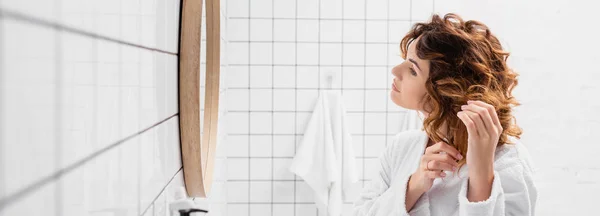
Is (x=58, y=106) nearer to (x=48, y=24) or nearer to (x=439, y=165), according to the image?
(x=48, y=24)

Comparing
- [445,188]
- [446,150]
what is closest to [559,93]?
[445,188]

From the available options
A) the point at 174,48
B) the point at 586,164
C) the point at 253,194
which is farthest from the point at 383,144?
the point at 174,48

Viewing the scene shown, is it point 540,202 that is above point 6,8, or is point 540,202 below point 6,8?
below

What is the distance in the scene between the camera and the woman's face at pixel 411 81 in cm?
145

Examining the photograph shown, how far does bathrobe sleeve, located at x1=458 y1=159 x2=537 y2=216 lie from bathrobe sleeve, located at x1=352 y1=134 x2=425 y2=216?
6.0 inches

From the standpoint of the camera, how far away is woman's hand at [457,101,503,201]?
1233mm

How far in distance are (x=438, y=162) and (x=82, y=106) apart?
3.16 ft

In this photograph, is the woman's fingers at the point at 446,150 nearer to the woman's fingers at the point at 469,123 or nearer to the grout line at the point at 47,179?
the woman's fingers at the point at 469,123

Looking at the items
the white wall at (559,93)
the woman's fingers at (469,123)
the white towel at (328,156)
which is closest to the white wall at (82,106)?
the woman's fingers at (469,123)

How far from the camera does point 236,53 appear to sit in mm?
2615

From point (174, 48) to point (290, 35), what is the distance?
1622 mm

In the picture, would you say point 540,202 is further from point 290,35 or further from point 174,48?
point 174,48

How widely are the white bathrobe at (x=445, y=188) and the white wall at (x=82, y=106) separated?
706 millimetres

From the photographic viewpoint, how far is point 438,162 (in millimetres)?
1351
